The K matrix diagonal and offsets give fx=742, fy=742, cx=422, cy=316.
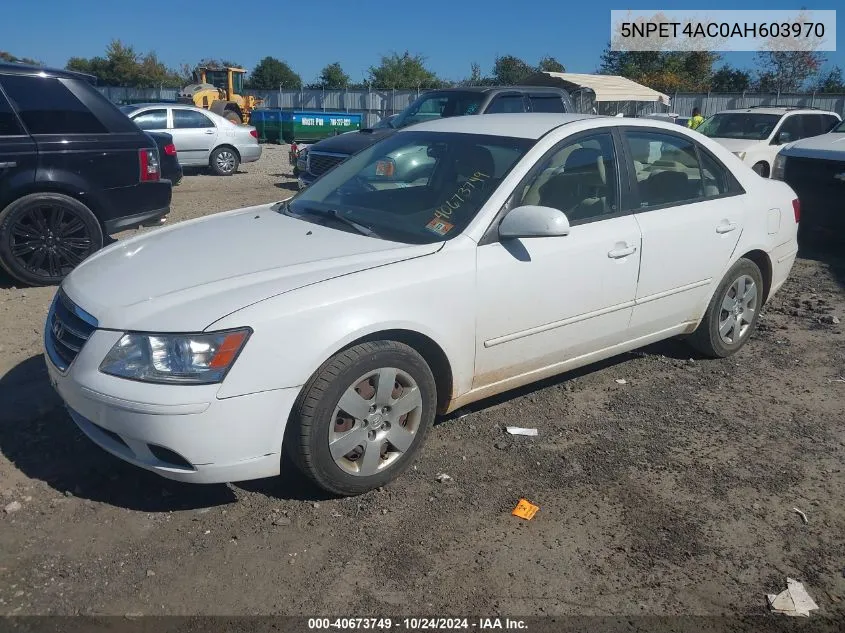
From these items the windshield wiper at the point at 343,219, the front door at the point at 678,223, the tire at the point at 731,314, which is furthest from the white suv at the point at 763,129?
the windshield wiper at the point at 343,219

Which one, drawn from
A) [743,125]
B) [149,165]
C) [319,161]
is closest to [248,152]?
[319,161]

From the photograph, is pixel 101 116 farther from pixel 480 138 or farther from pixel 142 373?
pixel 142 373

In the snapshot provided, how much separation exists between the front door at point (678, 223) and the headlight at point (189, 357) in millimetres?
2482

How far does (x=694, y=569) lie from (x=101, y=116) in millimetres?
6180

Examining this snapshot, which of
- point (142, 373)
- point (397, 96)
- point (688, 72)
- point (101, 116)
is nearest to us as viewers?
point (142, 373)

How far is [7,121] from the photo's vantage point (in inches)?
248

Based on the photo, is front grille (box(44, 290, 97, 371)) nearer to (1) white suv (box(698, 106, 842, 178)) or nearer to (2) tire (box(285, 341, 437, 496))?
(2) tire (box(285, 341, 437, 496))

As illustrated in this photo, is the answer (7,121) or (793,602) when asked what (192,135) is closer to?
(7,121)

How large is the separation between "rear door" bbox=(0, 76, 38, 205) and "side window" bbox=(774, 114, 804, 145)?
40.7 ft

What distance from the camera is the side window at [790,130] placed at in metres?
13.7

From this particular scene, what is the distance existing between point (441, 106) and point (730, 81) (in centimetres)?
4130

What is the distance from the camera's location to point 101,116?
6.74 m

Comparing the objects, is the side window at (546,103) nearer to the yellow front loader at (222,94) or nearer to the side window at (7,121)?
the side window at (7,121)

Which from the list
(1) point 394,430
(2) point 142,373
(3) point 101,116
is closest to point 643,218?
(1) point 394,430
